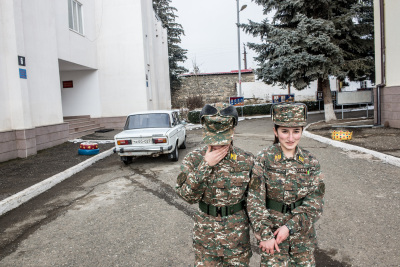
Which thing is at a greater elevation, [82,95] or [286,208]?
[82,95]

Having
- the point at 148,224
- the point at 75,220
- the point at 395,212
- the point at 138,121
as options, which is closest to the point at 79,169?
the point at 138,121

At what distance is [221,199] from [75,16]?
55.1 ft

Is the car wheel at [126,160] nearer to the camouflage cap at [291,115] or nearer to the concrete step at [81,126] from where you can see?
the concrete step at [81,126]

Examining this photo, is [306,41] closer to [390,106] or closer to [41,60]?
[390,106]

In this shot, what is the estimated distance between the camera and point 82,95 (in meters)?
18.3

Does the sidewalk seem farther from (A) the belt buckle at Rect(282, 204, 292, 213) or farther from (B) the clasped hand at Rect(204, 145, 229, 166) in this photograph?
(A) the belt buckle at Rect(282, 204, 292, 213)

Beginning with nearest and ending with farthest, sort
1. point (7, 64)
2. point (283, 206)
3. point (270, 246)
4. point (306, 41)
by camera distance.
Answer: point (270, 246), point (283, 206), point (7, 64), point (306, 41)

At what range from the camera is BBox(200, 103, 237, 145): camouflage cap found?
1949mm

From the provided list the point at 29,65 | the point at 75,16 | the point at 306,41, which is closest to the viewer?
the point at 29,65

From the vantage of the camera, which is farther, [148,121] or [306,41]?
[306,41]

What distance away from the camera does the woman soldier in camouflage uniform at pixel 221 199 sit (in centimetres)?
206

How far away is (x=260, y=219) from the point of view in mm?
1998

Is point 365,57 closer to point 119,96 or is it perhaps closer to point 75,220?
point 119,96

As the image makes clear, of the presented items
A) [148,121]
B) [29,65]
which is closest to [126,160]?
[148,121]
